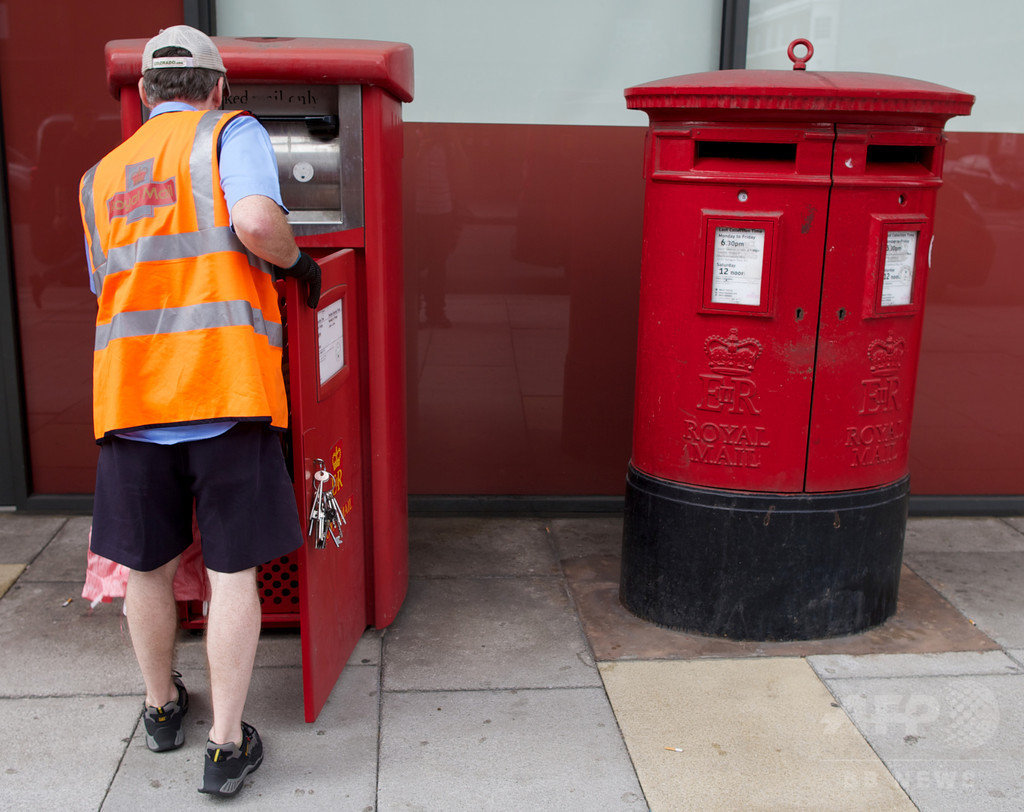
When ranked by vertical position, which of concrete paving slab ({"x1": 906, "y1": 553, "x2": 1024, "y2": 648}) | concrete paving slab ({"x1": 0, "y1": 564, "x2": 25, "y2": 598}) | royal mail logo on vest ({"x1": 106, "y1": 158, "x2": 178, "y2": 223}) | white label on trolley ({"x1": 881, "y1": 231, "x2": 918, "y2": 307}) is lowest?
concrete paving slab ({"x1": 0, "y1": 564, "x2": 25, "y2": 598})

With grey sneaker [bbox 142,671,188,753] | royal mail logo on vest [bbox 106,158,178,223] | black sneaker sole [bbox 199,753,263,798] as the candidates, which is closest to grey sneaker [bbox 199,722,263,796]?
black sneaker sole [bbox 199,753,263,798]

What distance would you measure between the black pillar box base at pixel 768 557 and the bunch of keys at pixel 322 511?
1.19 m

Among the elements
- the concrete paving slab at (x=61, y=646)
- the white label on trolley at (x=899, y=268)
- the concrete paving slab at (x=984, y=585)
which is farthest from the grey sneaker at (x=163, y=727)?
the concrete paving slab at (x=984, y=585)

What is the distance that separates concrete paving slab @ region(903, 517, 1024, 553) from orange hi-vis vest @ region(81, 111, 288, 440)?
3.17 metres

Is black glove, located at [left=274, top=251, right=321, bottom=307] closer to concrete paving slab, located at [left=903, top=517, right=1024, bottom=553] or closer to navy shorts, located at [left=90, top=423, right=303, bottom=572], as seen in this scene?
navy shorts, located at [left=90, top=423, right=303, bottom=572]

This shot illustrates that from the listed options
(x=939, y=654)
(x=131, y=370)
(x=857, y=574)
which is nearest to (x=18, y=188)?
(x=131, y=370)

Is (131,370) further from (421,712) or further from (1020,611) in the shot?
(1020,611)

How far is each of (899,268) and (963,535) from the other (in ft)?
6.04

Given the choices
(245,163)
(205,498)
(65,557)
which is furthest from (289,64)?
(65,557)

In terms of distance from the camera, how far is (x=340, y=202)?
3.23 m

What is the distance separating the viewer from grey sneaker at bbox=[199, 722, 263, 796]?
2676mm

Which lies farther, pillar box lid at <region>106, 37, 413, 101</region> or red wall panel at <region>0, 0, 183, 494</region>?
red wall panel at <region>0, 0, 183, 494</region>

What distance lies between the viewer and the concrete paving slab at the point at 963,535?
4504mm
